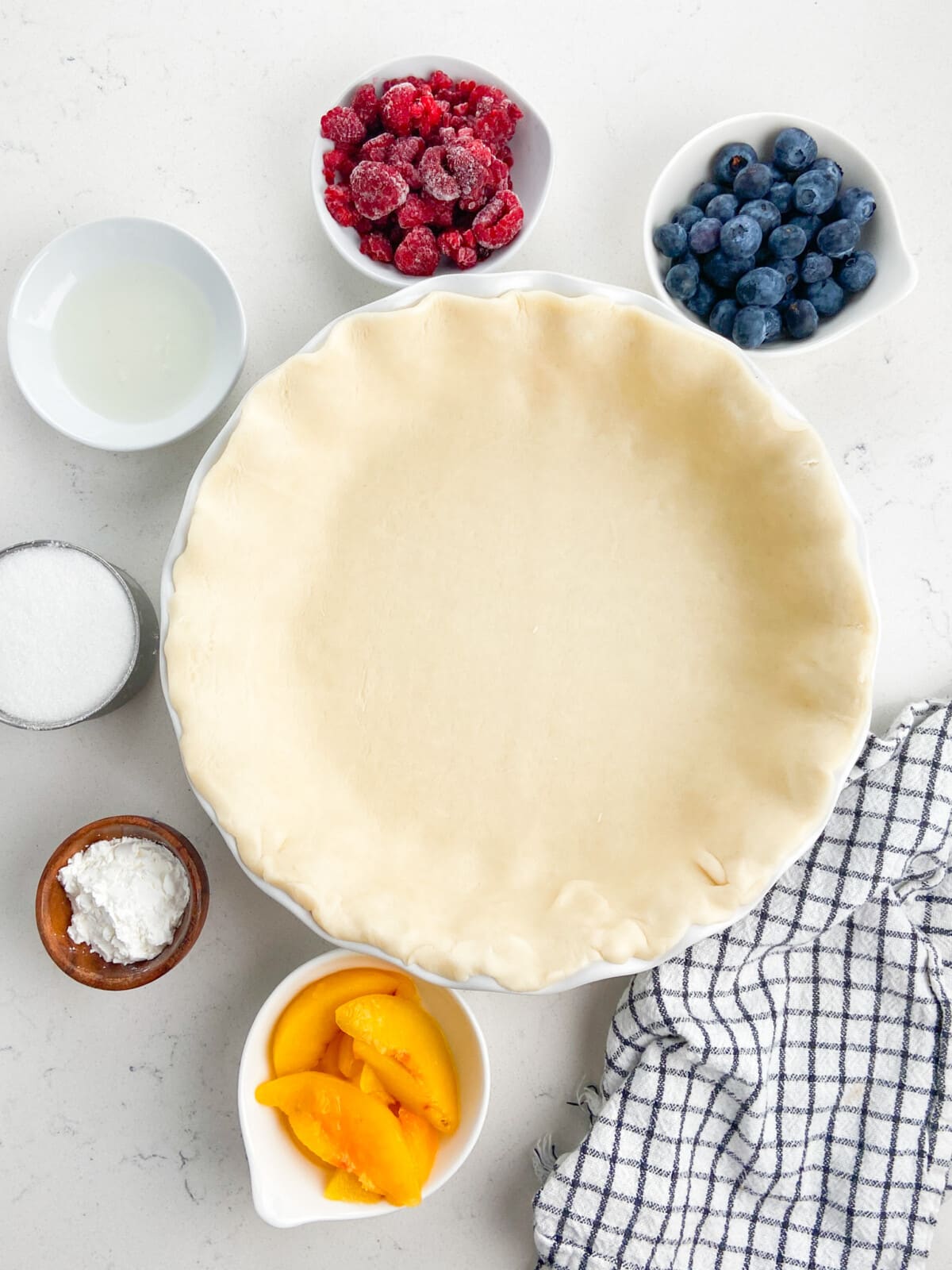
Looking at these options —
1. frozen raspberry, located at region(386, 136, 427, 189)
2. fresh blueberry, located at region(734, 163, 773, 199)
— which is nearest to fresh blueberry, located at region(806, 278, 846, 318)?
fresh blueberry, located at region(734, 163, 773, 199)

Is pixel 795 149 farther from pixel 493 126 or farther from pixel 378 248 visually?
pixel 378 248

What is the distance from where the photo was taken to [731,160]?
1.08 m

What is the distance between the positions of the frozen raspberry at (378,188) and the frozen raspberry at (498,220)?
0.27 ft

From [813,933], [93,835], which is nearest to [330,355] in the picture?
[93,835]

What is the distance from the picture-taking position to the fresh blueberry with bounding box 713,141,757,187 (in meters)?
1.08

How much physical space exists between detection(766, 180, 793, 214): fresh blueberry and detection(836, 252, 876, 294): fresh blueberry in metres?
0.09

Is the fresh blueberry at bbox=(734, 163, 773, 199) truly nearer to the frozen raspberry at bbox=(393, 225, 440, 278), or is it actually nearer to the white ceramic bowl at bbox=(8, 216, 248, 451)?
the frozen raspberry at bbox=(393, 225, 440, 278)

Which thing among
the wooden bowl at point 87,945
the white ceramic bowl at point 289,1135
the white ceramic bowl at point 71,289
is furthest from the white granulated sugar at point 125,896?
the white ceramic bowl at point 71,289

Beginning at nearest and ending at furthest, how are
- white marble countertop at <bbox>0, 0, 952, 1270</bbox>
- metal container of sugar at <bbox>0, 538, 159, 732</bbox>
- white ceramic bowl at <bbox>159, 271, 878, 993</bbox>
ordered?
white ceramic bowl at <bbox>159, 271, 878, 993</bbox>
metal container of sugar at <bbox>0, 538, 159, 732</bbox>
white marble countertop at <bbox>0, 0, 952, 1270</bbox>

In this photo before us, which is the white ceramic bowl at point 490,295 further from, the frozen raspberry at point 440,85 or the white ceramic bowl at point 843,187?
the frozen raspberry at point 440,85

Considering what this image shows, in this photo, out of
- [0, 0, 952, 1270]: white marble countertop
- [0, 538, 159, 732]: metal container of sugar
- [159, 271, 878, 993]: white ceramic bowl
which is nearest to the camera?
[159, 271, 878, 993]: white ceramic bowl

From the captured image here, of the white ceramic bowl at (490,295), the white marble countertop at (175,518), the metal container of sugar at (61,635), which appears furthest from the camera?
the white marble countertop at (175,518)

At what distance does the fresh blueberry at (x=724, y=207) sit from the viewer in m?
1.06

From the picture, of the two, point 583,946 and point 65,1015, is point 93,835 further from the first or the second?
point 583,946
